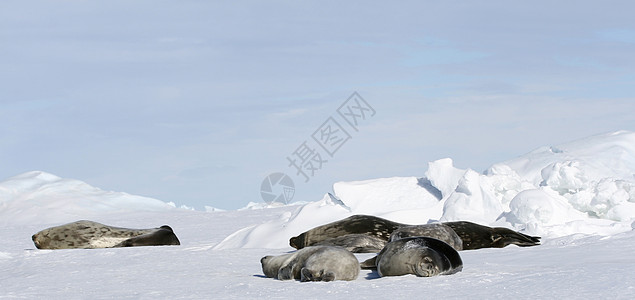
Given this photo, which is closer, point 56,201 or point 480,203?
point 480,203

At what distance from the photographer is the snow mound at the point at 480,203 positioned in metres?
8.91

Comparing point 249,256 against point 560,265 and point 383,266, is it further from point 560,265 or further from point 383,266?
point 560,265

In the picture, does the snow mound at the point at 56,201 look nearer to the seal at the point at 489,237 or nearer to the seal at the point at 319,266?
the seal at the point at 489,237

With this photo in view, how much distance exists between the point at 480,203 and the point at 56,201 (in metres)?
13.8

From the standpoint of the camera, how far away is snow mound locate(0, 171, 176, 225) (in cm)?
1911

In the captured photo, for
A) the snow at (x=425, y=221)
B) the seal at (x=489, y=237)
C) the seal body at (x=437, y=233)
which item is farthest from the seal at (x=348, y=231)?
the seal at (x=489, y=237)

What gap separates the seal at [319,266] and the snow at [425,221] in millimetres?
122

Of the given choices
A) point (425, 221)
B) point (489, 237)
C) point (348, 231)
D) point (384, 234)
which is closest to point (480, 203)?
point (425, 221)

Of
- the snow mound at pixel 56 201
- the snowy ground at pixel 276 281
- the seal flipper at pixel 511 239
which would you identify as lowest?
the seal flipper at pixel 511 239

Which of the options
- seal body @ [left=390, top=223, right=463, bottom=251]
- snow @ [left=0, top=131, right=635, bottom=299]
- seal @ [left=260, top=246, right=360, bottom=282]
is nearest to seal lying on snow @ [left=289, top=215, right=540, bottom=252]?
seal body @ [left=390, top=223, right=463, bottom=251]

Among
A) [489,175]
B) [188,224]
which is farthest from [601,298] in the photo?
[188,224]

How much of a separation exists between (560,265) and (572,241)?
200 cm

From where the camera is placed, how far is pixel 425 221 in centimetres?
988

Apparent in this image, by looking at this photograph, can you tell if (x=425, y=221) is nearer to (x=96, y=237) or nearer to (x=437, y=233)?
(x=437, y=233)
